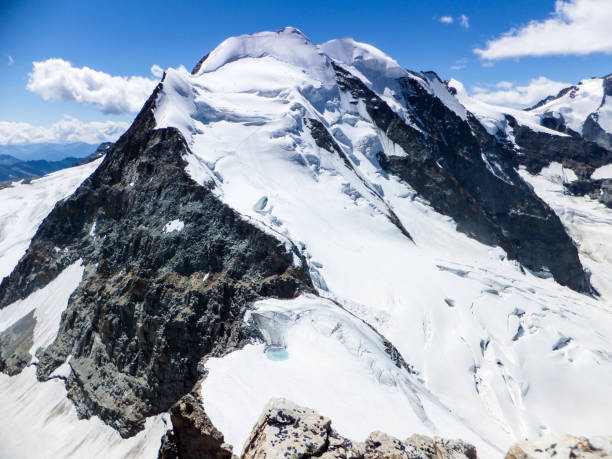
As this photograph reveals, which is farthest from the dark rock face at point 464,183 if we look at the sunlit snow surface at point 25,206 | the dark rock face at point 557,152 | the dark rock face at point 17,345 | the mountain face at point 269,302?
the sunlit snow surface at point 25,206

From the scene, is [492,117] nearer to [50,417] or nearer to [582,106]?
[582,106]

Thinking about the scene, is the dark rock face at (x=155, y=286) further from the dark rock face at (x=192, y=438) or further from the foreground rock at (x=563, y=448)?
the foreground rock at (x=563, y=448)

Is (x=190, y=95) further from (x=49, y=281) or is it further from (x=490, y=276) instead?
(x=490, y=276)

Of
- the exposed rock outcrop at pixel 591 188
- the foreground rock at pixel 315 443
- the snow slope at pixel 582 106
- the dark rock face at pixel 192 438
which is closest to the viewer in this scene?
the foreground rock at pixel 315 443

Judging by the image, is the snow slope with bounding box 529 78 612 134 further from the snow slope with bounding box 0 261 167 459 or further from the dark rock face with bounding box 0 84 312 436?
the snow slope with bounding box 0 261 167 459

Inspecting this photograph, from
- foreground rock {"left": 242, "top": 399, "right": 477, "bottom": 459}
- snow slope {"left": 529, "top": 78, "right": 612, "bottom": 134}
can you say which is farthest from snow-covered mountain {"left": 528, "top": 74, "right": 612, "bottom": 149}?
foreground rock {"left": 242, "top": 399, "right": 477, "bottom": 459}

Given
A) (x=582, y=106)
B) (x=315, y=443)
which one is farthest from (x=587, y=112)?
(x=315, y=443)
